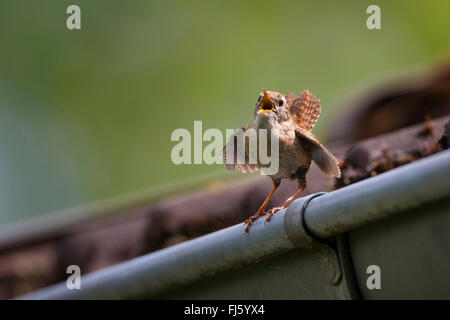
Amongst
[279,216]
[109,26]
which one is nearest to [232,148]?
[279,216]

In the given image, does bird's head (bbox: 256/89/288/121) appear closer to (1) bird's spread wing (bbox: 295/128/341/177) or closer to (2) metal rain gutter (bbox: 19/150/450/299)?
(1) bird's spread wing (bbox: 295/128/341/177)

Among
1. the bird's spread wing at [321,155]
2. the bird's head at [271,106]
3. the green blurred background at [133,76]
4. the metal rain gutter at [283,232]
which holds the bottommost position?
the metal rain gutter at [283,232]

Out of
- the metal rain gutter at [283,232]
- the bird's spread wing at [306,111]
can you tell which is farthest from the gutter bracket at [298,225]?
the bird's spread wing at [306,111]

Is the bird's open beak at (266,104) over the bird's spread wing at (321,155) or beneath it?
over

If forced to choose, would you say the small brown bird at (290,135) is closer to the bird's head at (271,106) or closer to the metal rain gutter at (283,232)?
the bird's head at (271,106)

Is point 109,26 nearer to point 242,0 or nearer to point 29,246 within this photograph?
point 242,0

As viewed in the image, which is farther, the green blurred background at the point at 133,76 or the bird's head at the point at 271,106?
the green blurred background at the point at 133,76

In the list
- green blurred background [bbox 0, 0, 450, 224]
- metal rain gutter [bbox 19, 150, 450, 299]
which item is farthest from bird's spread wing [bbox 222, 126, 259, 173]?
green blurred background [bbox 0, 0, 450, 224]

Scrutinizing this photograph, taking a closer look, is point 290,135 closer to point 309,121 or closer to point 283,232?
point 309,121
